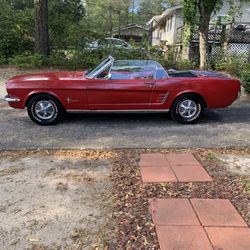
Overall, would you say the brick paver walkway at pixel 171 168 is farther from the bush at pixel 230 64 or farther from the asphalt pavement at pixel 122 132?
the bush at pixel 230 64

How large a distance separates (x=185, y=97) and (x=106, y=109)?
1.50 m

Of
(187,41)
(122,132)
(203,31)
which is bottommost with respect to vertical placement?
(122,132)

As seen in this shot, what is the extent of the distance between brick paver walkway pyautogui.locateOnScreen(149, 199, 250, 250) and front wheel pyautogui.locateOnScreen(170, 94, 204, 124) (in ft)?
10.7

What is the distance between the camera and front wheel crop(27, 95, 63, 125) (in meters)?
6.79

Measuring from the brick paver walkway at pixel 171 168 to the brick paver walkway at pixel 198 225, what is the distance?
1.95 ft

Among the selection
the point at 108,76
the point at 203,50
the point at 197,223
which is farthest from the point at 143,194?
the point at 203,50

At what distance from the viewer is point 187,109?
7035 mm

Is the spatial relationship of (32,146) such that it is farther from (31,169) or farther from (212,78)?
(212,78)

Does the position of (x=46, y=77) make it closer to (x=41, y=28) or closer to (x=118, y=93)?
(x=118, y=93)

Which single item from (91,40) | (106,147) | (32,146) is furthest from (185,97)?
(91,40)

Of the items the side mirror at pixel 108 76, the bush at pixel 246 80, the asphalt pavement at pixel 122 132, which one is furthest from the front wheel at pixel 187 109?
the bush at pixel 246 80

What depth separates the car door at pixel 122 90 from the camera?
22.1ft

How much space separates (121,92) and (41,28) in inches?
308

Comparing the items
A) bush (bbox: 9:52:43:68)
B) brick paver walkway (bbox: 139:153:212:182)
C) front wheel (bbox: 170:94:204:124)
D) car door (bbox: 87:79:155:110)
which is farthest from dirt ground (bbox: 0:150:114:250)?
bush (bbox: 9:52:43:68)
